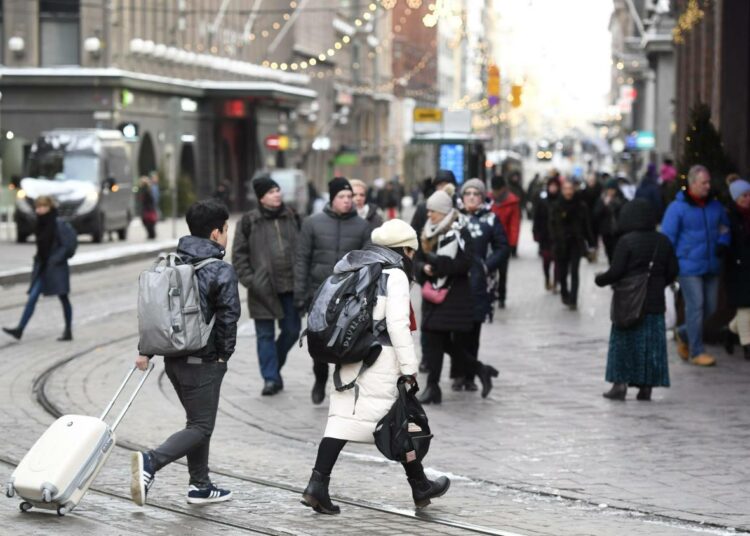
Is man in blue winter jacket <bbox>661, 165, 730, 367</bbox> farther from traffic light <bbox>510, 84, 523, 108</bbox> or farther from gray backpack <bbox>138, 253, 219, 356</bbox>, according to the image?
traffic light <bbox>510, 84, 523, 108</bbox>

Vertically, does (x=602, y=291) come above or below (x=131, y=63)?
below

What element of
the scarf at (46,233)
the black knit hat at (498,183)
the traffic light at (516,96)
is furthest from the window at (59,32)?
the scarf at (46,233)

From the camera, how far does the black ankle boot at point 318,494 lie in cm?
895

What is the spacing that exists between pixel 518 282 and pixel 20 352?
12478 mm

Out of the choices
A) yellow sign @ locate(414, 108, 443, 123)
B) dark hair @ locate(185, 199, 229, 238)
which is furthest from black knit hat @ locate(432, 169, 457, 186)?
yellow sign @ locate(414, 108, 443, 123)

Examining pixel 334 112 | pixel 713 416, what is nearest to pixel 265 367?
pixel 713 416

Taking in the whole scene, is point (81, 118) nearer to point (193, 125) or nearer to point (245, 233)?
point (193, 125)

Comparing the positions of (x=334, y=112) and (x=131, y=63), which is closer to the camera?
(x=131, y=63)

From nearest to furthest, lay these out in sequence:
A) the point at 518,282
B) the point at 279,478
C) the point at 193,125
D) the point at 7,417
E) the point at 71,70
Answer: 1. the point at 279,478
2. the point at 7,417
3. the point at 518,282
4. the point at 71,70
5. the point at 193,125

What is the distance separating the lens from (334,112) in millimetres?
93188

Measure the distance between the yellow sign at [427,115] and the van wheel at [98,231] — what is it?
7.86 metres

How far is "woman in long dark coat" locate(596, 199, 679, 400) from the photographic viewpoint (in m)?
13.8

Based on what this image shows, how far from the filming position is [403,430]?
8789 millimetres

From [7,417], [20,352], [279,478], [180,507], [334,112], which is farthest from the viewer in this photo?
[334,112]
